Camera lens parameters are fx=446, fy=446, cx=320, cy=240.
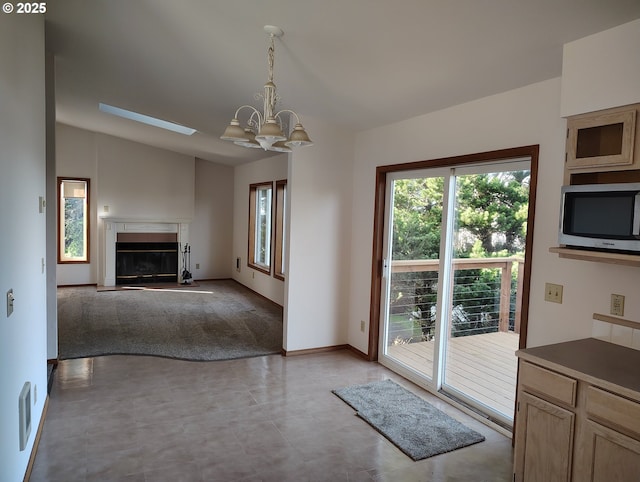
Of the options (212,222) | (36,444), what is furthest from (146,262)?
(36,444)

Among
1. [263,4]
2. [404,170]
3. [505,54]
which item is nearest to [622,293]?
[505,54]

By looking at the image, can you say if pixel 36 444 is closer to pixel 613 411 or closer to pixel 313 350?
pixel 313 350

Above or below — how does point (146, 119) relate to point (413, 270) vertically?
above

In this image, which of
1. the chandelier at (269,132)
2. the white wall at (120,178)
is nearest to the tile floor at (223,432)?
the chandelier at (269,132)

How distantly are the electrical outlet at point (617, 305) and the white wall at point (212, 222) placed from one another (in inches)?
300

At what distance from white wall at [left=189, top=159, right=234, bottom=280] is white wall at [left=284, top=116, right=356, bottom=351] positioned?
15.6 ft

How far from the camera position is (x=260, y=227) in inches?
312

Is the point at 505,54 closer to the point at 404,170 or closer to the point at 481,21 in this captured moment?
the point at 481,21

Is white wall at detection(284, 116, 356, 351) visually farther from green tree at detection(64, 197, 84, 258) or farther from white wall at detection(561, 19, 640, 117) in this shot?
green tree at detection(64, 197, 84, 258)

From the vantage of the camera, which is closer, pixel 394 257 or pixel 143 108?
pixel 394 257

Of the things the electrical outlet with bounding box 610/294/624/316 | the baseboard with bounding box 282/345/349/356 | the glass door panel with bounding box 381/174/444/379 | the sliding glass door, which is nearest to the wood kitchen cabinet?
the electrical outlet with bounding box 610/294/624/316

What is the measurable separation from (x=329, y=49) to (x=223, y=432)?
267 cm

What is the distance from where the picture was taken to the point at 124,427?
10.1ft

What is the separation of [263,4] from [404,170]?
2.09 meters
